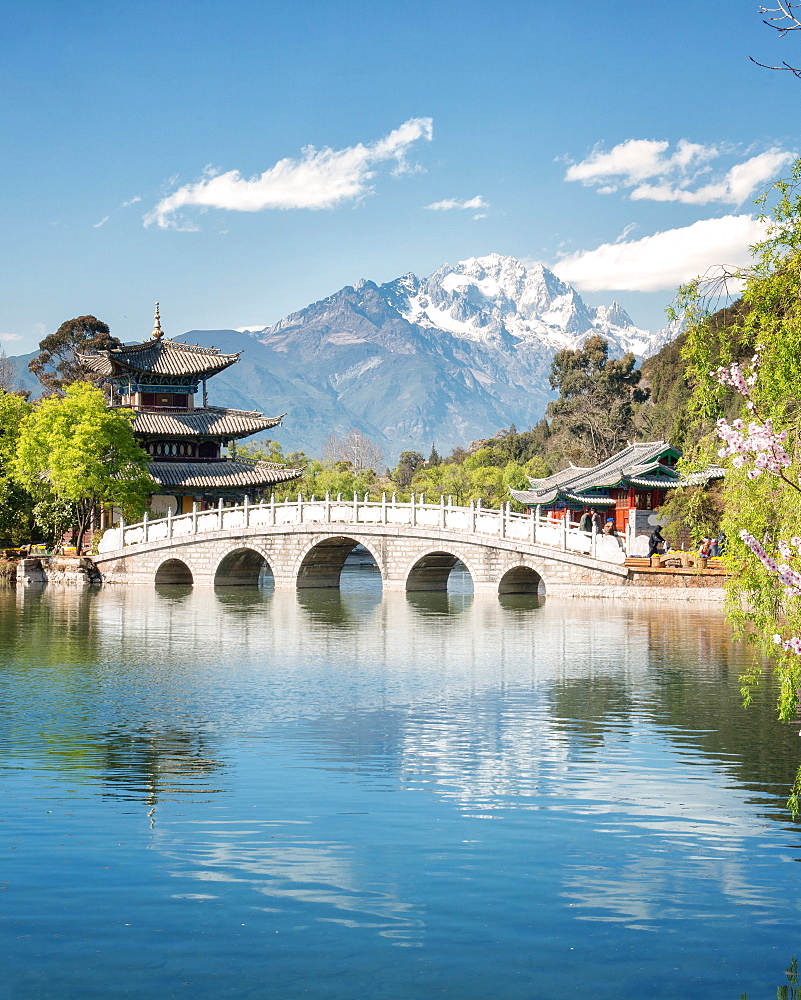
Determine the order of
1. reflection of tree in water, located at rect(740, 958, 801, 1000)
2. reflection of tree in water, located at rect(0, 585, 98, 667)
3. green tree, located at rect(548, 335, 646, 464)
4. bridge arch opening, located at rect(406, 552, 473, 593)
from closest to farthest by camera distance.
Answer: reflection of tree in water, located at rect(740, 958, 801, 1000), reflection of tree in water, located at rect(0, 585, 98, 667), bridge arch opening, located at rect(406, 552, 473, 593), green tree, located at rect(548, 335, 646, 464)

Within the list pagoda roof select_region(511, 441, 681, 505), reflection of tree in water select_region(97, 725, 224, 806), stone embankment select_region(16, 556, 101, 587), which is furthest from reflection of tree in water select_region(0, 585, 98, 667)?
pagoda roof select_region(511, 441, 681, 505)

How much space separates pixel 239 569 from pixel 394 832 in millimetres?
34190

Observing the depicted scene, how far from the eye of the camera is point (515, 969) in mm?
7469

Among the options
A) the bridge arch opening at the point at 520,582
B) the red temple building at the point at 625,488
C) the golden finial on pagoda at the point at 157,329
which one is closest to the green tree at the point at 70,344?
the golden finial on pagoda at the point at 157,329

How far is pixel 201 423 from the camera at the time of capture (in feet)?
174

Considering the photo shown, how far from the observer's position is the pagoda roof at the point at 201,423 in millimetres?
51688

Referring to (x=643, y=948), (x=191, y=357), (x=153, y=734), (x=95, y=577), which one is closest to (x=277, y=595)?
(x=95, y=577)

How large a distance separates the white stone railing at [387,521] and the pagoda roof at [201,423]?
720 centimetres

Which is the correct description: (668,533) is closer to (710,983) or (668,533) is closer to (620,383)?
(710,983)

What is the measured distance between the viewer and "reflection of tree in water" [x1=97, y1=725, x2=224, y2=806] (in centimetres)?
1174

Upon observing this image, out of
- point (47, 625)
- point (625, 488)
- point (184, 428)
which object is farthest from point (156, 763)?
point (184, 428)

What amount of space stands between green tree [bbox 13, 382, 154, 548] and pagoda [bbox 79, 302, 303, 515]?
5.96 metres

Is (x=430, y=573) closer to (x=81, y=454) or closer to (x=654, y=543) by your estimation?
(x=654, y=543)

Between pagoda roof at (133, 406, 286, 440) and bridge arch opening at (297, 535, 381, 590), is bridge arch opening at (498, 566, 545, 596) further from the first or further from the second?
pagoda roof at (133, 406, 286, 440)
